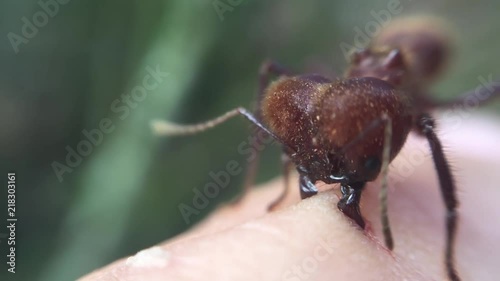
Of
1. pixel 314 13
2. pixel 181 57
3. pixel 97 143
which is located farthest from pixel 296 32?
pixel 97 143

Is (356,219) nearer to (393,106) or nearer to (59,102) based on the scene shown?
(393,106)

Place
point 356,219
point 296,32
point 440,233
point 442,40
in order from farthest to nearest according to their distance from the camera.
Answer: point 296,32, point 442,40, point 440,233, point 356,219

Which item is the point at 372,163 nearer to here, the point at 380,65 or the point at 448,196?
the point at 448,196

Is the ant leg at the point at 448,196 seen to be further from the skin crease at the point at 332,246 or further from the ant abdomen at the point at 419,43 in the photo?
the ant abdomen at the point at 419,43
